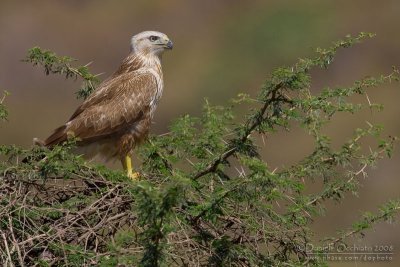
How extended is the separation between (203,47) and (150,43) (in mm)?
12666

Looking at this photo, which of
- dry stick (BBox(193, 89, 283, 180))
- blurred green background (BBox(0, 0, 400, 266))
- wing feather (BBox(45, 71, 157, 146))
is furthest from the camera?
blurred green background (BBox(0, 0, 400, 266))

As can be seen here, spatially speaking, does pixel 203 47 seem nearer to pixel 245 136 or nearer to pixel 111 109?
pixel 111 109

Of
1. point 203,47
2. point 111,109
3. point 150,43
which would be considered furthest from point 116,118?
point 203,47

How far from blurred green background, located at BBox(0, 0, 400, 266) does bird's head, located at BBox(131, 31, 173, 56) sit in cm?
744

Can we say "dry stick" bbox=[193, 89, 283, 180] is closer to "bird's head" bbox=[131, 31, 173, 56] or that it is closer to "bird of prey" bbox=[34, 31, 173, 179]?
→ "bird of prey" bbox=[34, 31, 173, 179]

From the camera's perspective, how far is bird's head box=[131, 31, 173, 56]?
29.5 feet

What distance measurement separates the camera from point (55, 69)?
7.69 meters

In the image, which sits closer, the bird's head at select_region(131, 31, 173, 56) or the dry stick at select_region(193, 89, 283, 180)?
the dry stick at select_region(193, 89, 283, 180)

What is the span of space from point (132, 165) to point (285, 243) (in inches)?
98.1

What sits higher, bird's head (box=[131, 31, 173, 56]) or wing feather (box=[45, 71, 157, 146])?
bird's head (box=[131, 31, 173, 56])

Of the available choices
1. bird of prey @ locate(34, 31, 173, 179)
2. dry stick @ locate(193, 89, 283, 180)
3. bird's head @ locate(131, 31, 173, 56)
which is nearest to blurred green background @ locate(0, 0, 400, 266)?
bird's head @ locate(131, 31, 173, 56)

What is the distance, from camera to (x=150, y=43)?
902 cm

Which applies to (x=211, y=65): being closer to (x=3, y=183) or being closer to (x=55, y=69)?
(x=55, y=69)

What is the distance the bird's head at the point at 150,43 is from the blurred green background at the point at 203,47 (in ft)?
24.4
